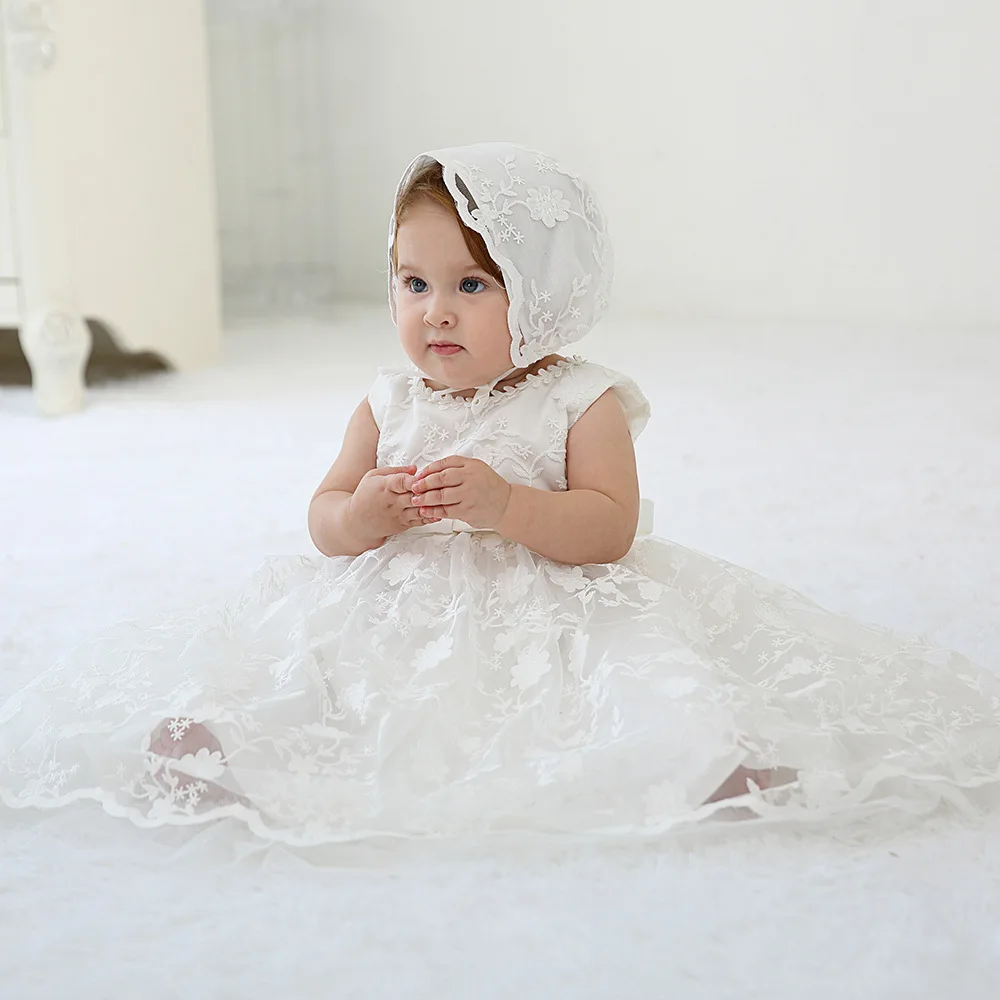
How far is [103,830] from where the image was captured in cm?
88

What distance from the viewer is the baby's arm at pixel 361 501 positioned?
1012 mm

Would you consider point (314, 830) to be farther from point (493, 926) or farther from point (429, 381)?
point (429, 381)

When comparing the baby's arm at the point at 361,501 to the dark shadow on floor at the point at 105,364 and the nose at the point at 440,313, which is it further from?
the dark shadow on floor at the point at 105,364

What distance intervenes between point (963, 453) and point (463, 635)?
1.34 metres

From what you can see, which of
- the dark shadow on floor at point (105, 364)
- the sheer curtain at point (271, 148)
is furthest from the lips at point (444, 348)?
the sheer curtain at point (271, 148)

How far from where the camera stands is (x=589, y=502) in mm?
1032

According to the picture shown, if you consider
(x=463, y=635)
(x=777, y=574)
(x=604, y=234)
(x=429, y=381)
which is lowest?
(x=777, y=574)

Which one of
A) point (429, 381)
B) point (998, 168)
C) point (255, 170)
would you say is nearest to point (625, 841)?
point (429, 381)

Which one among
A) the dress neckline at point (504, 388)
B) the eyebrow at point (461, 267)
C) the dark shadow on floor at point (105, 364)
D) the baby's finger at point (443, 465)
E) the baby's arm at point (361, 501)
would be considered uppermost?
the eyebrow at point (461, 267)

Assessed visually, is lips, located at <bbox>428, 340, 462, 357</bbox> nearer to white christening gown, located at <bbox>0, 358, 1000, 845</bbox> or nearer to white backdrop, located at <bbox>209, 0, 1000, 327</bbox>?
white christening gown, located at <bbox>0, 358, 1000, 845</bbox>

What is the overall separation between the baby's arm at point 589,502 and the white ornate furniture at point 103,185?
163 cm

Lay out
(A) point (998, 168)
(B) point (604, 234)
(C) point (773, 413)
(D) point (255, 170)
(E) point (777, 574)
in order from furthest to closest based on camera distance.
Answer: (D) point (255, 170)
(A) point (998, 168)
(C) point (773, 413)
(E) point (777, 574)
(B) point (604, 234)

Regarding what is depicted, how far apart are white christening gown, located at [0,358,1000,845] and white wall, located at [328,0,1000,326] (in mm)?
2695
